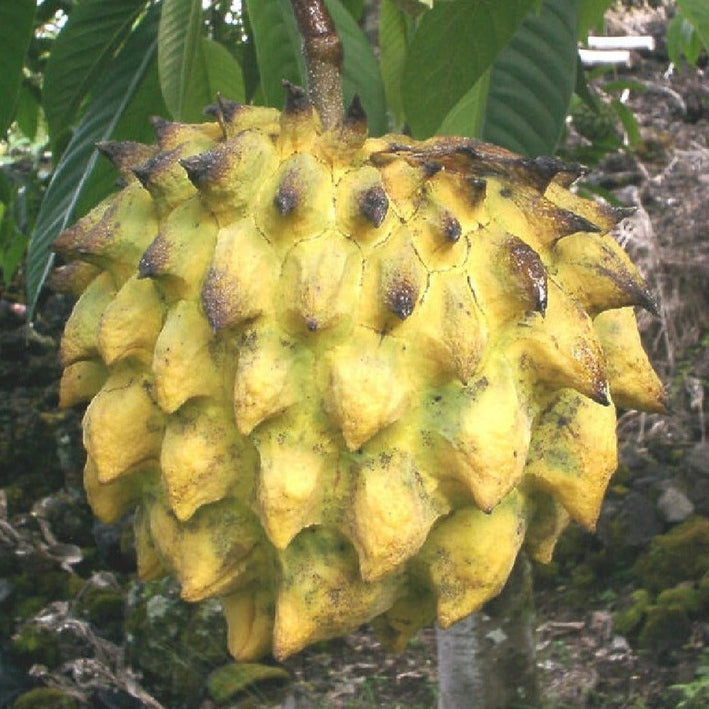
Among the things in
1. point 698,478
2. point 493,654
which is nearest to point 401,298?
point 493,654

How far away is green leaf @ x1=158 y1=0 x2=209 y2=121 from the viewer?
134 cm

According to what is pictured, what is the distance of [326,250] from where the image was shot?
38.3 inches

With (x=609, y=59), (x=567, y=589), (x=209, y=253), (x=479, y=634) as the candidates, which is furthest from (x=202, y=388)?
(x=609, y=59)

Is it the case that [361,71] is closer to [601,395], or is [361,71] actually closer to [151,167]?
[151,167]

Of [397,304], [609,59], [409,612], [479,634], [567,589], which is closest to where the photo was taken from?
[397,304]

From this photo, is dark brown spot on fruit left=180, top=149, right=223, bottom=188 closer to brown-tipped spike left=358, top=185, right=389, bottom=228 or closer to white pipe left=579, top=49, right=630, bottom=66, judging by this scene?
brown-tipped spike left=358, top=185, right=389, bottom=228

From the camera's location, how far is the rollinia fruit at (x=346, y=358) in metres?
0.96

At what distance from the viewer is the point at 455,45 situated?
1.37 meters

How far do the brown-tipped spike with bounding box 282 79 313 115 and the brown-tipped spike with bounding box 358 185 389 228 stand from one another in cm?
10

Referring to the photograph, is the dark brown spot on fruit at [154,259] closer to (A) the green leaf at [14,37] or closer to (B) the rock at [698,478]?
(A) the green leaf at [14,37]

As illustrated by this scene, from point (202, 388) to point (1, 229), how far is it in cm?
225

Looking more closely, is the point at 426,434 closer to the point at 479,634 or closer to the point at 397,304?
the point at 397,304

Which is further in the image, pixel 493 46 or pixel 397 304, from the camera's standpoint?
pixel 493 46

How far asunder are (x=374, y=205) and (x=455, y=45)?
0.48 metres
